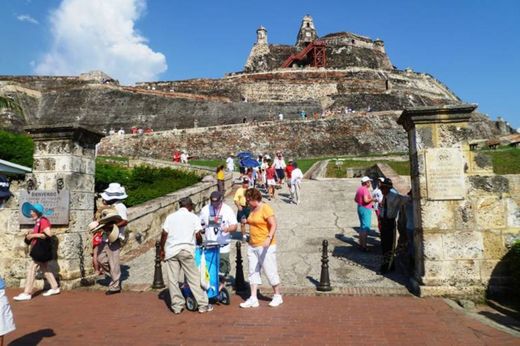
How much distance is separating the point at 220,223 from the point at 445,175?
356 centimetres

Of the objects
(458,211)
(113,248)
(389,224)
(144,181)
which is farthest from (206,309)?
(144,181)

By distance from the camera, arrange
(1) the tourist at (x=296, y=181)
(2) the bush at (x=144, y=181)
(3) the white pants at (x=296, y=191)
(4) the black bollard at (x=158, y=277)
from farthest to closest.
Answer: (3) the white pants at (x=296, y=191)
(2) the bush at (x=144, y=181)
(1) the tourist at (x=296, y=181)
(4) the black bollard at (x=158, y=277)

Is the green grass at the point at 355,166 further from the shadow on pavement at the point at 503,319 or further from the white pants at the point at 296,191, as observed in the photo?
the shadow on pavement at the point at 503,319

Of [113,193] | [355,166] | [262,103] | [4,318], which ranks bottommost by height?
[4,318]

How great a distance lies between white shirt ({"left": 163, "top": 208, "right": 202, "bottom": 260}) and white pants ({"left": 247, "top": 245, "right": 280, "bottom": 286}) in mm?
880

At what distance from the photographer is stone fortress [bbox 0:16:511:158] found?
36062mm

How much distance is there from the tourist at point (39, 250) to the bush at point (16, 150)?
A: 10675 mm

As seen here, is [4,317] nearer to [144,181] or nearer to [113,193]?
[113,193]

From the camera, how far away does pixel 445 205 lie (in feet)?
19.7

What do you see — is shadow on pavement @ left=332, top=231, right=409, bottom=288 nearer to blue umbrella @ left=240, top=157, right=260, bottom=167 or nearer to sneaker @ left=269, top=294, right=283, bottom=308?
sneaker @ left=269, top=294, right=283, bottom=308

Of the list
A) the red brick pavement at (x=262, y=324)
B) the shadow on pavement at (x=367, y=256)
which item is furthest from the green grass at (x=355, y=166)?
the red brick pavement at (x=262, y=324)

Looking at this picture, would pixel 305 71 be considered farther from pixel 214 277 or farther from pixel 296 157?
pixel 214 277

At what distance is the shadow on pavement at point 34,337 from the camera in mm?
4391

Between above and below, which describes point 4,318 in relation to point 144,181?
below
